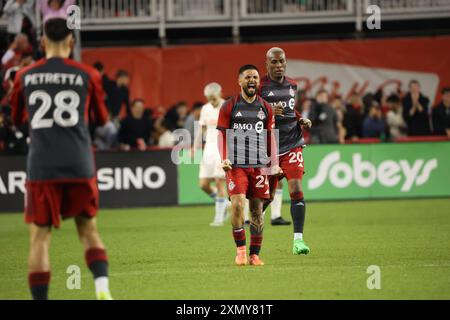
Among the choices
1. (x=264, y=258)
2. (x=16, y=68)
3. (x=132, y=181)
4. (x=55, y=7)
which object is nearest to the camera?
(x=264, y=258)

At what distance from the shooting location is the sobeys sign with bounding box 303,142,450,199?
76.7ft

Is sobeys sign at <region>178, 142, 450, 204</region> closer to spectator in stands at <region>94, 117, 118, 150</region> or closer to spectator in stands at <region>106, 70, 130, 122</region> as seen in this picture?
spectator in stands at <region>94, 117, 118, 150</region>

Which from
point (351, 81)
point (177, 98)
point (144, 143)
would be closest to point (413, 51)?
point (351, 81)

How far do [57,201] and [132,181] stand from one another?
15019mm

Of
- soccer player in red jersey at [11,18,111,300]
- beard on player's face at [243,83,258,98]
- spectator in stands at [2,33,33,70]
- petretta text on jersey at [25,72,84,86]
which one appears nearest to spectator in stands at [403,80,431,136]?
spectator in stands at [2,33,33,70]

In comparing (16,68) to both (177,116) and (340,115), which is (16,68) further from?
(340,115)

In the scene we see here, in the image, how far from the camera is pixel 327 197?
23688mm

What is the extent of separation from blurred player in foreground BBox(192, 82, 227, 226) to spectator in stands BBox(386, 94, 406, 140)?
7.63m

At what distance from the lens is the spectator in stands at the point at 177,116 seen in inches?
1006

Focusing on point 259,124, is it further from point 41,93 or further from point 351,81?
point 351,81

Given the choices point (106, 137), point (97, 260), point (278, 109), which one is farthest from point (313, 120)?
point (97, 260)

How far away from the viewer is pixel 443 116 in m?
24.1

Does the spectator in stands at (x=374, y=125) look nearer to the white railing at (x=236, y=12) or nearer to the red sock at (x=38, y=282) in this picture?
Result: the white railing at (x=236, y=12)

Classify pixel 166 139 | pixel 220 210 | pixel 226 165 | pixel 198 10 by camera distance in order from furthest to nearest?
pixel 198 10 < pixel 166 139 < pixel 220 210 < pixel 226 165
